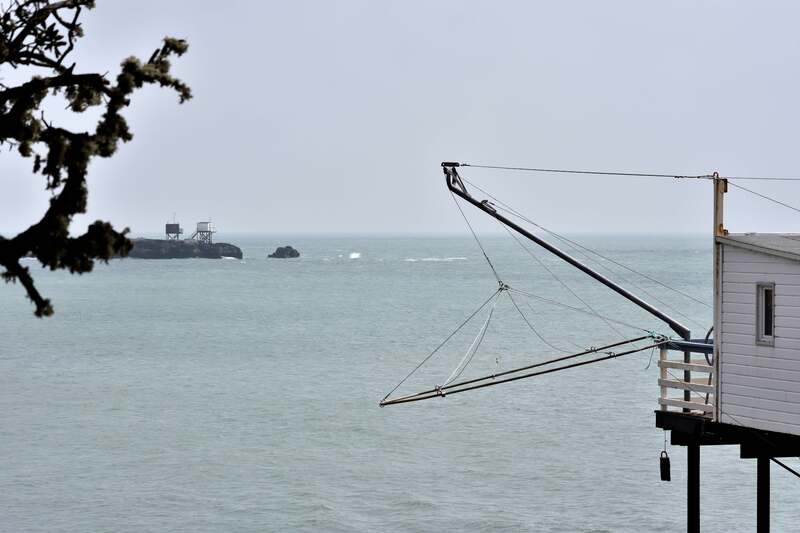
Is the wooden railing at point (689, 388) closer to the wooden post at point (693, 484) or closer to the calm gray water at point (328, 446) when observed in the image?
the wooden post at point (693, 484)

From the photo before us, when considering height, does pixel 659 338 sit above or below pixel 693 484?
above

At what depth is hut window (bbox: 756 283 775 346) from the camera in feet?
80.3

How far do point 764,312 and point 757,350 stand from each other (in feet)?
2.51

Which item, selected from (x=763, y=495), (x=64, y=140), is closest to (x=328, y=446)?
(x=763, y=495)

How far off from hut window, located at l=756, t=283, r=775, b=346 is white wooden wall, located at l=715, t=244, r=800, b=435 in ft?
0.29

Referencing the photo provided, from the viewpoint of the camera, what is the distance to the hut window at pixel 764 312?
24469 millimetres

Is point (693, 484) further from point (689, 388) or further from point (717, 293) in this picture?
point (717, 293)

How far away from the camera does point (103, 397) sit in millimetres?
74188

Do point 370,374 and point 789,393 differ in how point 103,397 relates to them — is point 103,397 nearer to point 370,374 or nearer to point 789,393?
point 370,374

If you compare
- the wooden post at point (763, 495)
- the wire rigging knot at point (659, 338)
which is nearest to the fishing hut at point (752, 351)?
the wooden post at point (763, 495)

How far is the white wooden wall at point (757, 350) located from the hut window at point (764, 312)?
0.09 meters

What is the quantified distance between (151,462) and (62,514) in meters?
9.23

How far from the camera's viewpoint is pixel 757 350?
24.5 m

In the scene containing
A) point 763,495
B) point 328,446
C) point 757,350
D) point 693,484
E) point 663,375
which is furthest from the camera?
point 328,446
